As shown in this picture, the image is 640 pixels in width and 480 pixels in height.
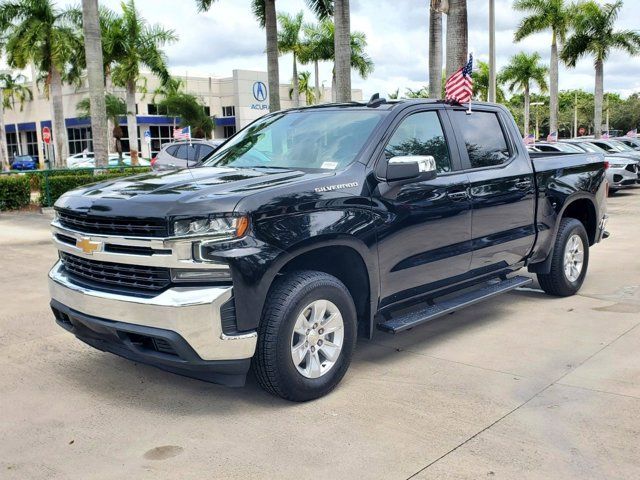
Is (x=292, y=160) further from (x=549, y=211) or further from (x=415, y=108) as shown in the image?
(x=549, y=211)

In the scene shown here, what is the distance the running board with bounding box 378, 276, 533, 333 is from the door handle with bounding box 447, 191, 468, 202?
33.8 inches

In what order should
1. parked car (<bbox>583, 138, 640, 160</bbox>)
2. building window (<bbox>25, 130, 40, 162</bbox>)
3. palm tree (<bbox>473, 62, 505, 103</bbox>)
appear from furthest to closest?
building window (<bbox>25, 130, 40, 162</bbox>)
palm tree (<bbox>473, 62, 505, 103</bbox>)
parked car (<bbox>583, 138, 640, 160</bbox>)

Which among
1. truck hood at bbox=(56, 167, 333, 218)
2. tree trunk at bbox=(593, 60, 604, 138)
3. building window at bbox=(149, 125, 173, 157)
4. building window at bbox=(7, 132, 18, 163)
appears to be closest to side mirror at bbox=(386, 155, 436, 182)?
truck hood at bbox=(56, 167, 333, 218)

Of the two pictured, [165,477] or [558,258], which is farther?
[558,258]

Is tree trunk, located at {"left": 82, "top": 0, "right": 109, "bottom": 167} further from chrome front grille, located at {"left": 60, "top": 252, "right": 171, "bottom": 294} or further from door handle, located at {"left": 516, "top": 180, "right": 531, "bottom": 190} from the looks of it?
chrome front grille, located at {"left": 60, "top": 252, "right": 171, "bottom": 294}

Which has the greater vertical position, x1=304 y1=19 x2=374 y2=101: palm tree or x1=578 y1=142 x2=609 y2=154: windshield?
x1=304 y1=19 x2=374 y2=101: palm tree

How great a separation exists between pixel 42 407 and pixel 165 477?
1.42 meters

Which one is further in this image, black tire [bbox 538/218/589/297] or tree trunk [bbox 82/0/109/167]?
tree trunk [bbox 82/0/109/167]

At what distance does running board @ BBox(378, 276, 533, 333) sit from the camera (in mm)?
4840

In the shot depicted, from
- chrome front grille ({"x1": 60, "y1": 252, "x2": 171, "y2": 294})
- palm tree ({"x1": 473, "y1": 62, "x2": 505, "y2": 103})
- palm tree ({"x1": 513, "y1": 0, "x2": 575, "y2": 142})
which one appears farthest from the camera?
palm tree ({"x1": 473, "y1": 62, "x2": 505, "y2": 103})

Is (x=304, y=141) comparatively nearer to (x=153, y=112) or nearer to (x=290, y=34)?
(x=290, y=34)

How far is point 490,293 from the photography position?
19.1 ft

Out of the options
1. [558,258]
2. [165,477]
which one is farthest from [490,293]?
[165,477]

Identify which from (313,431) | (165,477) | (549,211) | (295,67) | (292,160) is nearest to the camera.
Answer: (165,477)
